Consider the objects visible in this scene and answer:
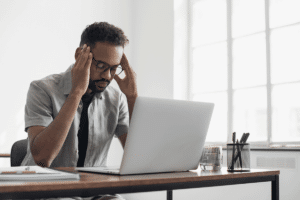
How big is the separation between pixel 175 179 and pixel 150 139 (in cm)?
14

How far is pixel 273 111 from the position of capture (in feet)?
10.2

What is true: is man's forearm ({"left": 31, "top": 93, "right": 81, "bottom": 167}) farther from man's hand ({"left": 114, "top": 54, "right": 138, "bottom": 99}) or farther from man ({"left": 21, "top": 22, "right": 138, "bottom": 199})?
man's hand ({"left": 114, "top": 54, "right": 138, "bottom": 99})

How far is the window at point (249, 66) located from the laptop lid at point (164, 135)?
2153 millimetres

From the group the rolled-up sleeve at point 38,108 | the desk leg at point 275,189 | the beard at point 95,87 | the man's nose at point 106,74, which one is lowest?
the desk leg at point 275,189

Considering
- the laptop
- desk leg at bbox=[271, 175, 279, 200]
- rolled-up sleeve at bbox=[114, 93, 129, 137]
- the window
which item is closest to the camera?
the laptop

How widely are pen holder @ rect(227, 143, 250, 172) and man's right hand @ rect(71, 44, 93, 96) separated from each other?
2.09 ft

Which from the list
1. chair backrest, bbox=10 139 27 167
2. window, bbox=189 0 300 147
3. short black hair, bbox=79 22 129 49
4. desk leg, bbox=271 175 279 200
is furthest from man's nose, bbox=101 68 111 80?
window, bbox=189 0 300 147

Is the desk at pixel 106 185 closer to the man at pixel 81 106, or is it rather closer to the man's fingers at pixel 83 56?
the man at pixel 81 106

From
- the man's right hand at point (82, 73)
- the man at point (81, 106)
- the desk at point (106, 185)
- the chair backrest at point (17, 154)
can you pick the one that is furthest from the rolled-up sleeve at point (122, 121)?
the desk at point (106, 185)

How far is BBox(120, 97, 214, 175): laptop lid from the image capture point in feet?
2.86

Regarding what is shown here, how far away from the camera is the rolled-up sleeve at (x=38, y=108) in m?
1.31

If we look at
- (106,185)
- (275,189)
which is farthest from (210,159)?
(106,185)

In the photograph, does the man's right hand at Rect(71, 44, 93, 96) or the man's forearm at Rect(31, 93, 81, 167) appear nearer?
the man's forearm at Rect(31, 93, 81, 167)

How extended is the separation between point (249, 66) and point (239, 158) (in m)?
2.40
